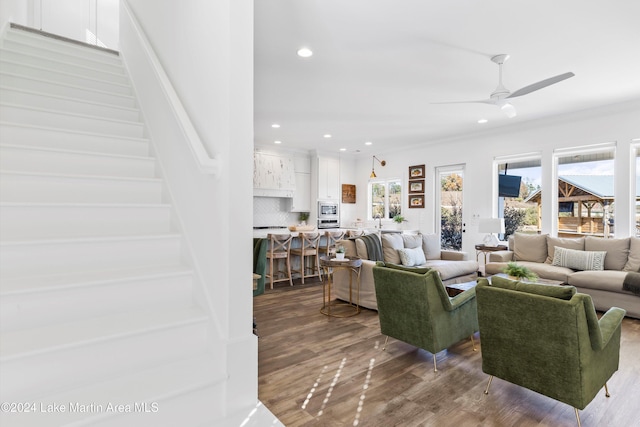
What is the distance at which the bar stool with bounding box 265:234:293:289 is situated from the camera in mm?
5658

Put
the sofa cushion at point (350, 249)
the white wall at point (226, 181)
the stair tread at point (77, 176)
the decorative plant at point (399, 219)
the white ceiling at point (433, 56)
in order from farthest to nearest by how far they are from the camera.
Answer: the decorative plant at point (399, 219)
the sofa cushion at point (350, 249)
the white ceiling at point (433, 56)
the stair tread at point (77, 176)
the white wall at point (226, 181)

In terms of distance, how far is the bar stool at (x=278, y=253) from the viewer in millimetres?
5658

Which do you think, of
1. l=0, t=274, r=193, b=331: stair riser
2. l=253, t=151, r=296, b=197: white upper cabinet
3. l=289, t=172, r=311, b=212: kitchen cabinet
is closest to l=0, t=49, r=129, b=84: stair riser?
l=0, t=274, r=193, b=331: stair riser

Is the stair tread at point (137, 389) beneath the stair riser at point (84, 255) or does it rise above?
beneath

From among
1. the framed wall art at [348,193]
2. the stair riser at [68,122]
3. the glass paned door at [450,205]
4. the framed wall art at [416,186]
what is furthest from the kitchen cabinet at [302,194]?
the stair riser at [68,122]

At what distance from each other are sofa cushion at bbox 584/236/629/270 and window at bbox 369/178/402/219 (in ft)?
13.6

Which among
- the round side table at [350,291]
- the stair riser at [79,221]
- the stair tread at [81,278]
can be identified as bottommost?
the round side table at [350,291]

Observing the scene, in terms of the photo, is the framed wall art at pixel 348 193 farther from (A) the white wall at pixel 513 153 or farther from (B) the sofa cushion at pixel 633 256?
(B) the sofa cushion at pixel 633 256

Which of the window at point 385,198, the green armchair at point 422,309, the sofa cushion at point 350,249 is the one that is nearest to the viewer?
the green armchair at point 422,309

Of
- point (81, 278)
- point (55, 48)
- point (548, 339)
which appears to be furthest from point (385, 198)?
point (81, 278)

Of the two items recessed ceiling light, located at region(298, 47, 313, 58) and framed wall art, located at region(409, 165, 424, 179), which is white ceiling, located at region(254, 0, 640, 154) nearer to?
recessed ceiling light, located at region(298, 47, 313, 58)

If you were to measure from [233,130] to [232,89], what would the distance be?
7.3 inches

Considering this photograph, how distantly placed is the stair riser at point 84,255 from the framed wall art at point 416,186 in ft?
22.1

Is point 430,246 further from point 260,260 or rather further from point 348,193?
point 348,193
